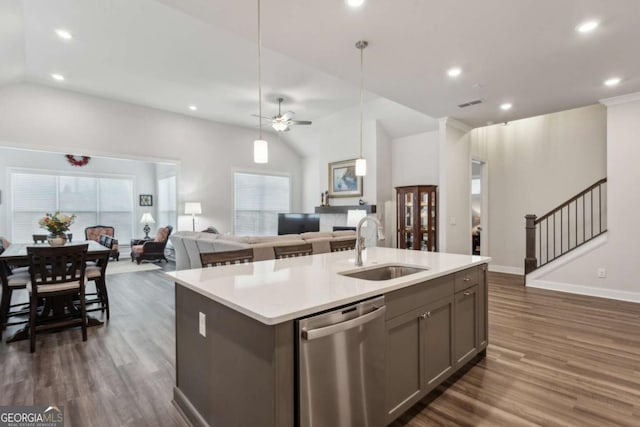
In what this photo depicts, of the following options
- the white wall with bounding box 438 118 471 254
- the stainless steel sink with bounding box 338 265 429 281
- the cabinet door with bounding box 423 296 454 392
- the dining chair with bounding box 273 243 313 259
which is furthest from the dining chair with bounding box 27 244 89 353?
the white wall with bounding box 438 118 471 254

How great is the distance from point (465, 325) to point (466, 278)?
1.21ft

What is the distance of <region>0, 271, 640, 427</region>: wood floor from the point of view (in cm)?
198

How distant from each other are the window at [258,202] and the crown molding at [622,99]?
707cm

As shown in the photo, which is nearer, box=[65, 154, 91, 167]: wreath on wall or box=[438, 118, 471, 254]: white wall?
box=[438, 118, 471, 254]: white wall

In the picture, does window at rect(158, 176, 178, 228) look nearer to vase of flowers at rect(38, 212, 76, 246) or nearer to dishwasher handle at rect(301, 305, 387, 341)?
vase of flowers at rect(38, 212, 76, 246)

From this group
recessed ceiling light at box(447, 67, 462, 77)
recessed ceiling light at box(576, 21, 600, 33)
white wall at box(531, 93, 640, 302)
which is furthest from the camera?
white wall at box(531, 93, 640, 302)

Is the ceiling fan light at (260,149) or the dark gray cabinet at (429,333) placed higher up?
the ceiling fan light at (260,149)

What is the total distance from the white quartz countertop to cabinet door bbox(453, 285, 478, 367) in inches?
9.8

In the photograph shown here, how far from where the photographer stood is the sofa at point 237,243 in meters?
4.17

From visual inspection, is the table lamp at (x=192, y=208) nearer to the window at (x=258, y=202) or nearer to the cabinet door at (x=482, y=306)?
the window at (x=258, y=202)

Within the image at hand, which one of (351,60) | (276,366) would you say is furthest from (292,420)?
(351,60)

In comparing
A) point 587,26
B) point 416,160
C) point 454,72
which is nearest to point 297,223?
point 416,160

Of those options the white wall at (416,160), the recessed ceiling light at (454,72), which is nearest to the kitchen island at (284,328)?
the recessed ceiling light at (454,72)

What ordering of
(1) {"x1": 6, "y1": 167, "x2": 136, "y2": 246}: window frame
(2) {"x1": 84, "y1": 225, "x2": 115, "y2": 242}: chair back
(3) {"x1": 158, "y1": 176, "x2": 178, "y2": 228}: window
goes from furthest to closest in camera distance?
(3) {"x1": 158, "y1": 176, "x2": 178, "y2": 228}: window → (2) {"x1": 84, "y1": 225, "x2": 115, "y2": 242}: chair back → (1) {"x1": 6, "y1": 167, "x2": 136, "y2": 246}: window frame
